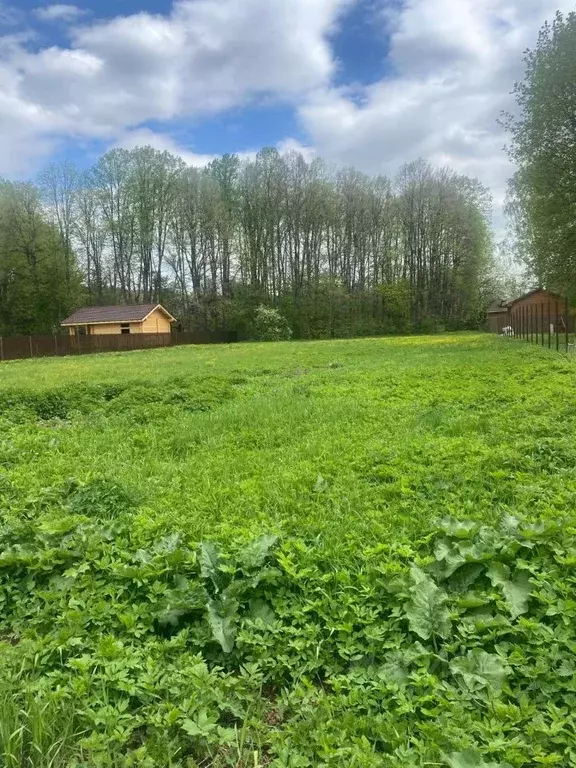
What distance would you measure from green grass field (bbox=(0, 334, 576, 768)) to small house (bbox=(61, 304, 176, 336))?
33.2m

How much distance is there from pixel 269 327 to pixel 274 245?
865 cm

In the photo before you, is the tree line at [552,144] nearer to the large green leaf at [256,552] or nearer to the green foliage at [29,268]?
the large green leaf at [256,552]

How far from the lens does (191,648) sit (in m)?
2.54

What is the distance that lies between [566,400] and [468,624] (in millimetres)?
5355

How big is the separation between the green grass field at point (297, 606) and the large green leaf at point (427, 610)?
1cm

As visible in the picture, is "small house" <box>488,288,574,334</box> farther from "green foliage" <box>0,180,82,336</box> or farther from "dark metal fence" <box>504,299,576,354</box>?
"green foliage" <box>0,180,82,336</box>

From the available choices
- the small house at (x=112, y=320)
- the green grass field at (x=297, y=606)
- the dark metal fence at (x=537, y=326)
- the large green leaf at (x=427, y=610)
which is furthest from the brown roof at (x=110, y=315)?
the large green leaf at (x=427, y=610)

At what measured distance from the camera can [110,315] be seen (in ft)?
123

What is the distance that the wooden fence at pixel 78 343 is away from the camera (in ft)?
93.4

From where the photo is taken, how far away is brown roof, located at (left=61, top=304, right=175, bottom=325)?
36.9 m

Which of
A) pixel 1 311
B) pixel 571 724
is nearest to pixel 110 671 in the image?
pixel 571 724

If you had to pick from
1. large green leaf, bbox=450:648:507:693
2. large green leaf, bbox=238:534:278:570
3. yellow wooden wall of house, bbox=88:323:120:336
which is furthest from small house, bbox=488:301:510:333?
large green leaf, bbox=450:648:507:693

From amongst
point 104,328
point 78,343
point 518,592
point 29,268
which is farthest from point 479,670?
point 29,268

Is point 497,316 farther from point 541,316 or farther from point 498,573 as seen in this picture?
point 498,573
